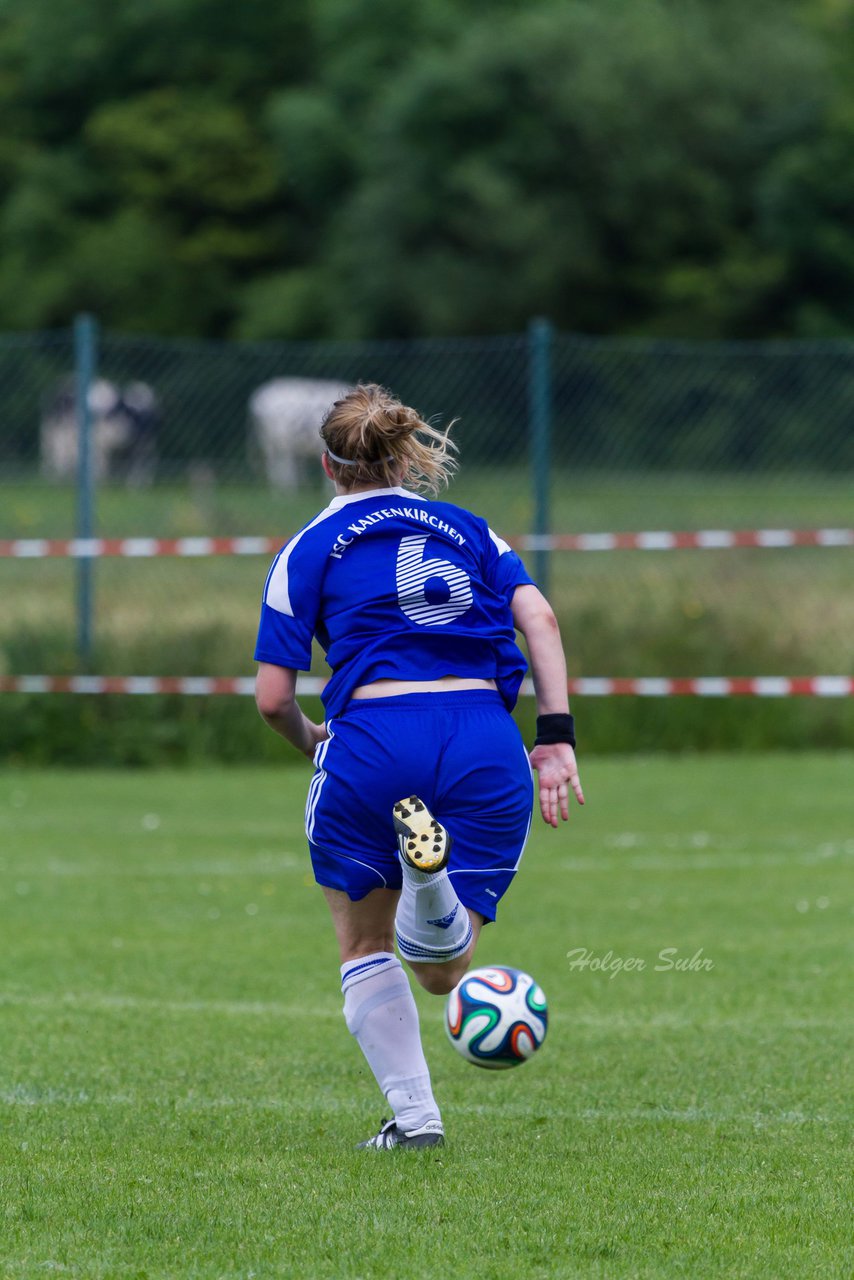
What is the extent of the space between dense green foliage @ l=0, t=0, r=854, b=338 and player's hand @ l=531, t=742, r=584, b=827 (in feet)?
123

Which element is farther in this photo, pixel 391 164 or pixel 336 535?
pixel 391 164

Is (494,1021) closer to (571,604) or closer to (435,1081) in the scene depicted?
(435,1081)

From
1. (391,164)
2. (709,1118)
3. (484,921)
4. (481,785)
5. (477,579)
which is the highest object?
(391,164)

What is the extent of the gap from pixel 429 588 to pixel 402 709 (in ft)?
0.91

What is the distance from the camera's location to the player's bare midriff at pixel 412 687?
14.5 feet

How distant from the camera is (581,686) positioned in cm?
1280

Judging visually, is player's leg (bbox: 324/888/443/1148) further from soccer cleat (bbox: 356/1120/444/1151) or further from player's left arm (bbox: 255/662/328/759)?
player's left arm (bbox: 255/662/328/759)

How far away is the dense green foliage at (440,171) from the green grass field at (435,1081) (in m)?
33.7

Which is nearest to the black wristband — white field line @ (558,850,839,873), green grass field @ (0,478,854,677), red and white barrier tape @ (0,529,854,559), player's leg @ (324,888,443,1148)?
player's leg @ (324,888,443,1148)

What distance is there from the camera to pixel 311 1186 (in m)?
4.18

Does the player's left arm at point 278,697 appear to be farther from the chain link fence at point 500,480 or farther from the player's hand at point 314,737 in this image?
the chain link fence at point 500,480

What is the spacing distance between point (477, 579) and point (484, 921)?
0.78m

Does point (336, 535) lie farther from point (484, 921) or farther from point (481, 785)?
point (484, 921)

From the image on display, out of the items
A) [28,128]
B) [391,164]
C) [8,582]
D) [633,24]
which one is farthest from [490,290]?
[8,582]
